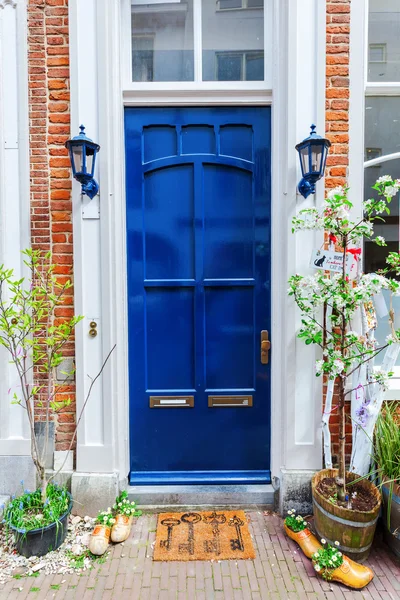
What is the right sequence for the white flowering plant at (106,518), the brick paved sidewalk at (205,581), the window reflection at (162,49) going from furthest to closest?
1. the window reflection at (162,49)
2. the white flowering plant at (106,518)
3. the brick paved sidewalk at (205,581)

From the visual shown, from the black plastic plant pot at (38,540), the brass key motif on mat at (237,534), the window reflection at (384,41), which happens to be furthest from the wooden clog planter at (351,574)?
the window reflection at (384,41)

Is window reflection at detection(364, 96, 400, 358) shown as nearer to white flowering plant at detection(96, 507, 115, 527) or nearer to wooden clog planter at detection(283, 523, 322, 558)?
wooden clog planter at detection(283, 523, 322, 558)

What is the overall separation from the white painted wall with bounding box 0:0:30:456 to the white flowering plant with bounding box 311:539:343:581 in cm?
211

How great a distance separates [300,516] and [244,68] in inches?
131

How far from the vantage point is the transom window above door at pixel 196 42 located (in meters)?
3.05

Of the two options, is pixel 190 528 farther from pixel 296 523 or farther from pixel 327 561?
pixel 327 561

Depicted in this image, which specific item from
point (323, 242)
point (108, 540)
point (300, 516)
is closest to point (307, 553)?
point (300, 516)

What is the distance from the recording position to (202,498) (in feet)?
9.89

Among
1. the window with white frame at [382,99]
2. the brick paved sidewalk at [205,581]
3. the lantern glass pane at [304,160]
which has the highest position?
the window with white frame at [382,99]

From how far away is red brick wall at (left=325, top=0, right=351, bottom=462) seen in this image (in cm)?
281

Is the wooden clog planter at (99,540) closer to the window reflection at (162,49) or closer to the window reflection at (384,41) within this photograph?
the window reflection at (162,49)

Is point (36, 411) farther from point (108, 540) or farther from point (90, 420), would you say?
point (108, 540)

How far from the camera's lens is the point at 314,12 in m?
2.79

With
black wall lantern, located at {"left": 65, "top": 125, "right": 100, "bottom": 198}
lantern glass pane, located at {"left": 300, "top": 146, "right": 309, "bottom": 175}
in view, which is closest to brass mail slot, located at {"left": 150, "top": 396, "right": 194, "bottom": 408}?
black wall lantern, located at {"left": 65, "top": 125, "right": 100, "bottom": 198}
